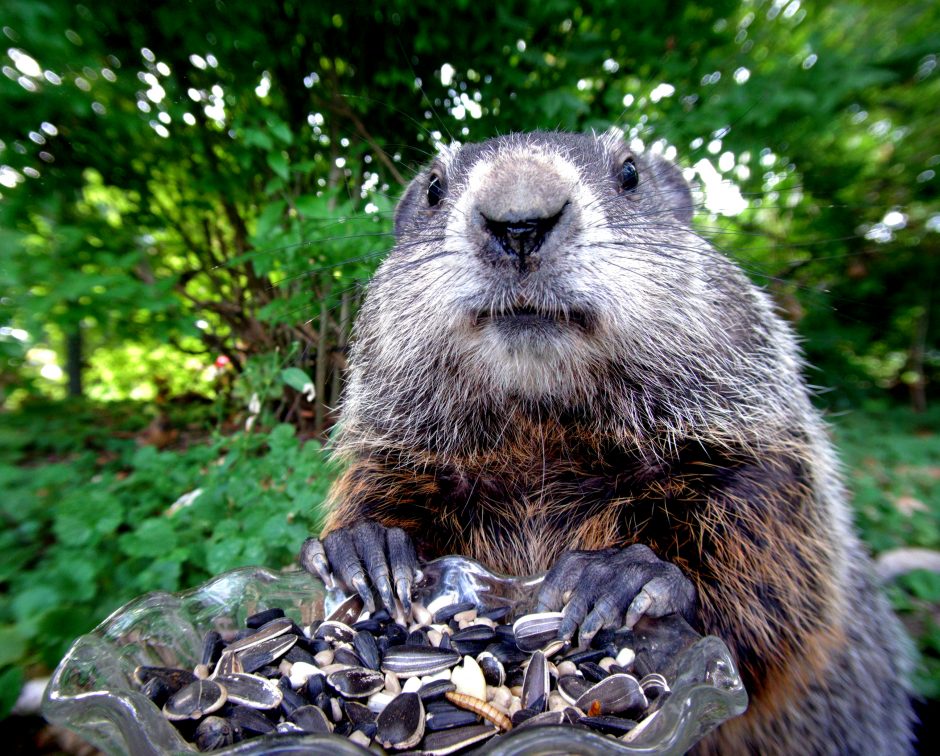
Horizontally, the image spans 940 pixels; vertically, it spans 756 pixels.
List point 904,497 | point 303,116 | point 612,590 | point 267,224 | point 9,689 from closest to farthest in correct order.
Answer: point 612,590 → point 9,689 → point 267,224 → point 303,116 → point 904,497

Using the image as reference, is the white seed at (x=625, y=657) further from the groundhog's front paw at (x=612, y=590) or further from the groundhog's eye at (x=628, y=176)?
the groundhog's eye at (x=628, y=176)

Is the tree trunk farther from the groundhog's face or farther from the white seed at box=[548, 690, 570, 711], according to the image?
the white seed at box=[548, 690, 570, 711]

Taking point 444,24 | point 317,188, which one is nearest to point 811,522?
point 317,188

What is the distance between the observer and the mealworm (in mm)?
1190

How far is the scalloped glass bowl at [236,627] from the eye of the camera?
954mm

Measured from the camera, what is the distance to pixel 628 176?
2262 millimetres

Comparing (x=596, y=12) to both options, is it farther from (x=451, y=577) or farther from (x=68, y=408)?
(x=68, y=408)

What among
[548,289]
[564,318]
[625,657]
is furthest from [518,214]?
[625,657]

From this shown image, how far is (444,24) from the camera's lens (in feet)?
10.3

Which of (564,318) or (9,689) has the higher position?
(564,318)

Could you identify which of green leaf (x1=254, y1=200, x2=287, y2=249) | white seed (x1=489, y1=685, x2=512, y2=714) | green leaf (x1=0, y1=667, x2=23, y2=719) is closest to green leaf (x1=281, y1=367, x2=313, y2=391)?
green leaf (x1=254, y1=200, x2=287, y2=249)

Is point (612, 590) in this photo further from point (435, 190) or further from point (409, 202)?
point (409, 202)

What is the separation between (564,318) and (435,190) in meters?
0.99

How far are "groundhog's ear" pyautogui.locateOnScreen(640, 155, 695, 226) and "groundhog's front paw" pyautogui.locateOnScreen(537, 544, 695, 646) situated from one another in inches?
59.0
